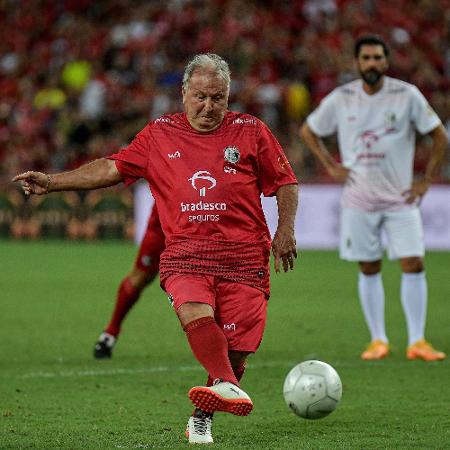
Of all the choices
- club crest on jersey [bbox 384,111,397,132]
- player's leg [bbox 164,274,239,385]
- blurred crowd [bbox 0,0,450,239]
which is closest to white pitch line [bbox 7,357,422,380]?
club crest on jersey [bbox 384,111,397,132]

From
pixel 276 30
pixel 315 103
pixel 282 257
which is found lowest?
pixel 282 257

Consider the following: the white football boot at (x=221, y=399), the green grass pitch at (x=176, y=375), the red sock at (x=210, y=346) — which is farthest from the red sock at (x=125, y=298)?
the white football boot at (x=221, y=399)

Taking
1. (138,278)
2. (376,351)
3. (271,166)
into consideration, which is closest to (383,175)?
(376,351)

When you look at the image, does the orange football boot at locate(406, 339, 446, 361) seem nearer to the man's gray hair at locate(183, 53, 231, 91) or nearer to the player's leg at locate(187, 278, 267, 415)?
the player's leg at locate(187, 278, 267, 415)

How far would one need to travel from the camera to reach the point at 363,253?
9523 millimetres

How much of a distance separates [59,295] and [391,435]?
8.50 meters

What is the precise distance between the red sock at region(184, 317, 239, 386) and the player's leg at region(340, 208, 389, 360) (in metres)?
3.80

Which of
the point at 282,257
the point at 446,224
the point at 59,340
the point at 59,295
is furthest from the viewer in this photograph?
the point at 446,224

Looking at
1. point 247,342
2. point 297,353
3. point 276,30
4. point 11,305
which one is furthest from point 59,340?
point 276,30

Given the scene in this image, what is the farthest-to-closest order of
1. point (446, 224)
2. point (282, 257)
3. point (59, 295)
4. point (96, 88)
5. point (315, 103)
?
point (96, 88) → point (315, 103) → point (446, 224) → point (59, 295) → point (282, 257)

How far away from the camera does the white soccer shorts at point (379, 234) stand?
9391 millimetres

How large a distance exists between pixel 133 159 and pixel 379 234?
386 cm

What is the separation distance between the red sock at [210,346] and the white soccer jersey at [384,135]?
3.98m

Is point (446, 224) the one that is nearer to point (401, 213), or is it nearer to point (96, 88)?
point (96, 88)
